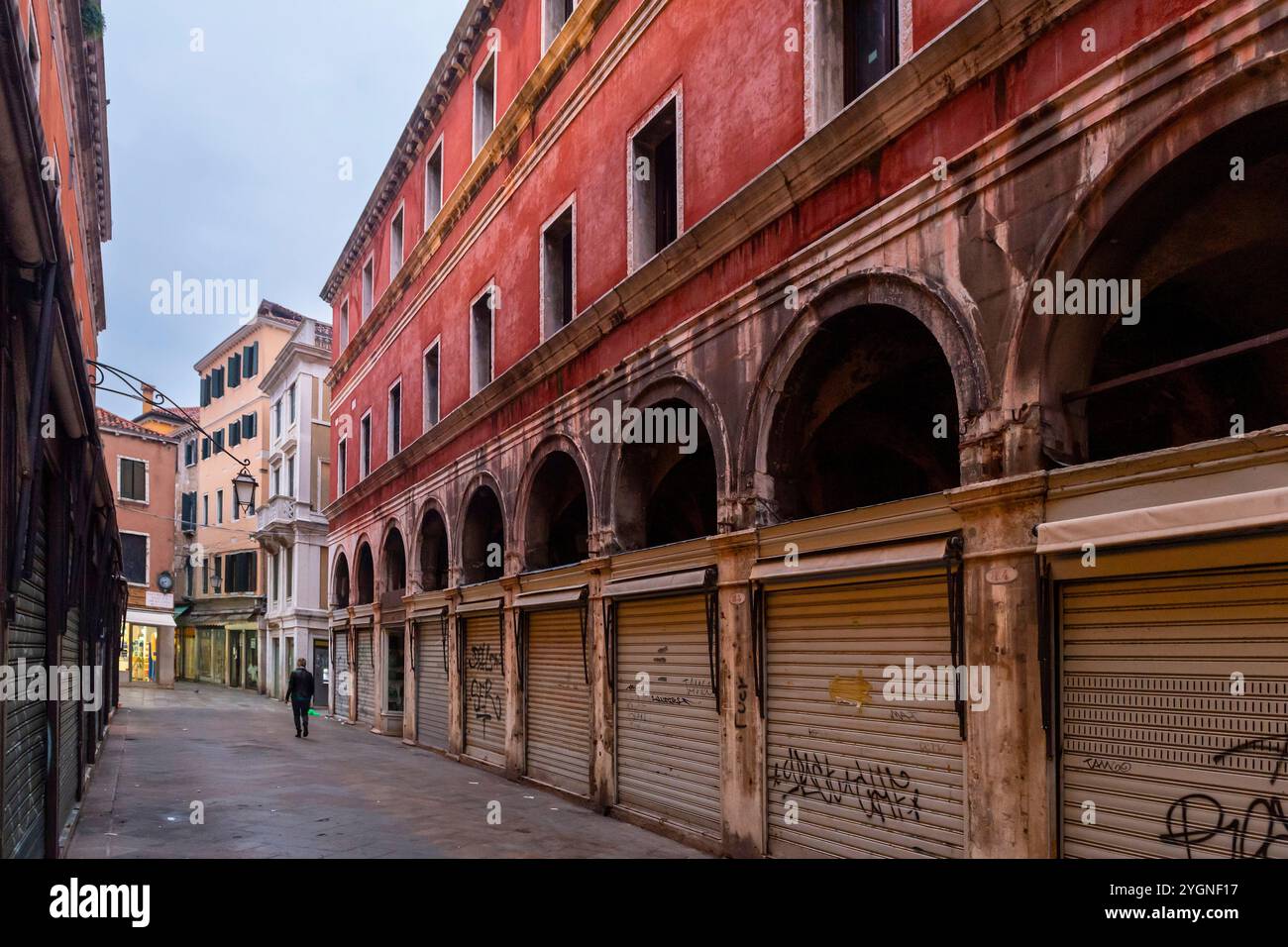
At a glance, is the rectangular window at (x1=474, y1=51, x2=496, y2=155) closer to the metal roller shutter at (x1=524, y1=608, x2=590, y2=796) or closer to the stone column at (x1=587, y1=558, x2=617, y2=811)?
the metal roller shutter at (x1=524, y1=608, x2=590, y2=796)

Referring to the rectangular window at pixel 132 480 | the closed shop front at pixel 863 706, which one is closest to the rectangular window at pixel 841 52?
the closed shop front at pixel 863 706

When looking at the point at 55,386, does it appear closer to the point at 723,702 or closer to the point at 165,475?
the point at 723,702

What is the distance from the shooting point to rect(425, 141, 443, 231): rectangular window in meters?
20.2

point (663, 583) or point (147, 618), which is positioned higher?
point (663, 583)

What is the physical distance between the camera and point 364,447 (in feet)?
83.7

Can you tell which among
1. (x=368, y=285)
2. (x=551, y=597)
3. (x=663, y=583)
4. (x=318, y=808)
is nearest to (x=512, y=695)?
(x=551, y=597)

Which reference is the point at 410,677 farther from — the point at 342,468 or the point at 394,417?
the point at 342,468

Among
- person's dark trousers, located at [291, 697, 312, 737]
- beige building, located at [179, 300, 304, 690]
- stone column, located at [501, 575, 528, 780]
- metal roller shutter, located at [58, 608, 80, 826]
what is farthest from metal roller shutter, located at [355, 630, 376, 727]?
beige building, located at [179, 300, 304, 690]

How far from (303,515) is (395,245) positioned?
15155 mm

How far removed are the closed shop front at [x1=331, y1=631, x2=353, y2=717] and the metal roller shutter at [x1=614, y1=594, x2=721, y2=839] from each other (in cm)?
1595

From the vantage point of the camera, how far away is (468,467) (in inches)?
664
